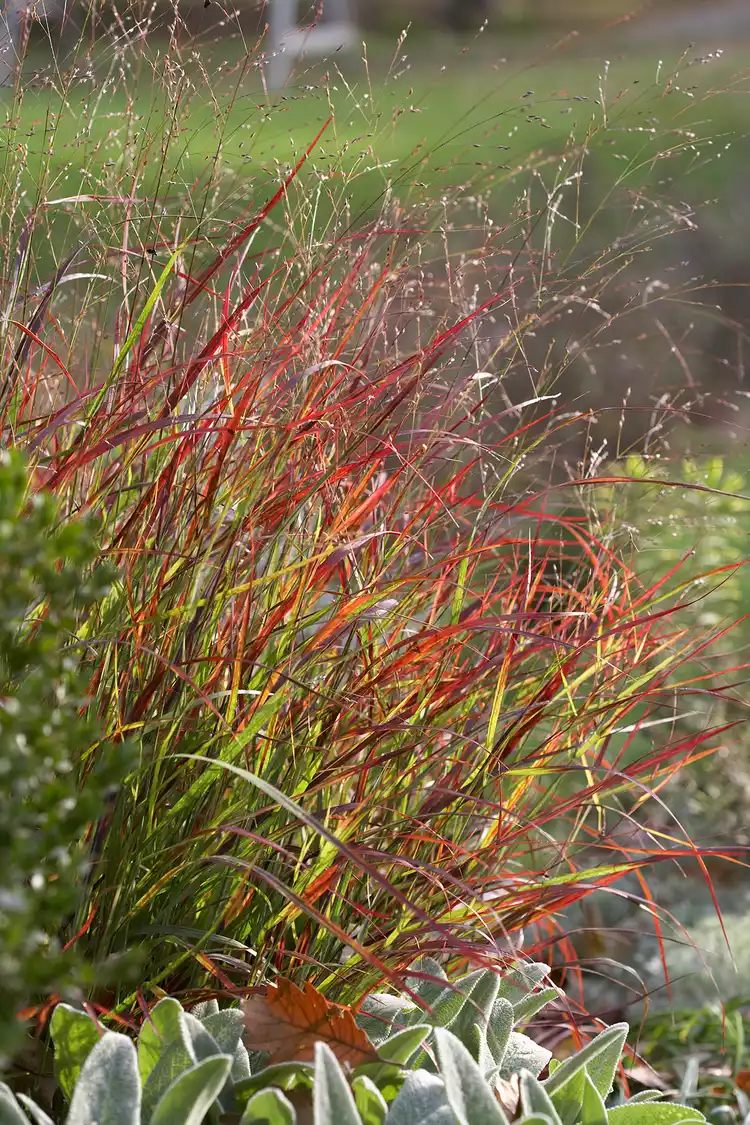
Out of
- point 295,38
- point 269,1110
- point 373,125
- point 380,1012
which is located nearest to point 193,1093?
point 269,1110

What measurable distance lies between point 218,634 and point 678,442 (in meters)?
4.27

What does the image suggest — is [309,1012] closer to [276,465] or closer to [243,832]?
[243,832]

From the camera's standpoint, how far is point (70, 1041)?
120 cm

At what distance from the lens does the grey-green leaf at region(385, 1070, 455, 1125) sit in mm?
1171

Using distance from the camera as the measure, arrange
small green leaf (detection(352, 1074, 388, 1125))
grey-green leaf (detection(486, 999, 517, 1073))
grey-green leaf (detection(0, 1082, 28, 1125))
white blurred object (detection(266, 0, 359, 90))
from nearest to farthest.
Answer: grey-green leaf (detection(0, 1082, 28, 1125))
small green leaf (detection(352, 1074, 388, 1125))
grey-green leaf (detection(486, 999, 517, 1073))
white blurred object (detection(266, 0, 359, 90))

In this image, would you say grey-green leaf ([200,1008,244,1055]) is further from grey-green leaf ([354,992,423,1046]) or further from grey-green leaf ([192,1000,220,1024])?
grey-green leaf ([354,992,423,1046])

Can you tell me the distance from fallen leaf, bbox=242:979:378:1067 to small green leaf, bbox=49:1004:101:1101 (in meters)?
0.16

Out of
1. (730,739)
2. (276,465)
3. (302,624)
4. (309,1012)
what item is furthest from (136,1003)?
(730,739)

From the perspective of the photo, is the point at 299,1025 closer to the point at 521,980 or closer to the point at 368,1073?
the point at 368,1073

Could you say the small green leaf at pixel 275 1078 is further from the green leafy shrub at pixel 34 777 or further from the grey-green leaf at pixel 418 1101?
the green leafy shrub at pixel 34 777

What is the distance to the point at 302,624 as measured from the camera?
1.37 meters

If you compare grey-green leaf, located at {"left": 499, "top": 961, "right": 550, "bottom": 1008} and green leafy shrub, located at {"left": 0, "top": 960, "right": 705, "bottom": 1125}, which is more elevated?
green leafy shrub, located at {"left": 0, "top": 960, "right": 705, "bottom": 1125}

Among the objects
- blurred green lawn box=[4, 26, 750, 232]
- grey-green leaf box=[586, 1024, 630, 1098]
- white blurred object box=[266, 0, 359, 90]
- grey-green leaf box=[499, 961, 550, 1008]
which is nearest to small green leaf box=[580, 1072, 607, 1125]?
grey-green leaf box=[586, 1024, 630, 1098]

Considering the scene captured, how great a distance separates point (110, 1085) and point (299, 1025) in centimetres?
21
